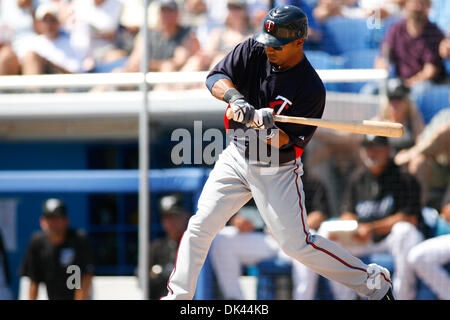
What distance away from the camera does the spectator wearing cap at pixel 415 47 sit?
4.54 meters

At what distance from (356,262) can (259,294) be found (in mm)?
1337

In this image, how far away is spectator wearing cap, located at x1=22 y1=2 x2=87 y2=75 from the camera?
5.01 m

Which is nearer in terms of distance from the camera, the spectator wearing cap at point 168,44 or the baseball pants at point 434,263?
the baseball pants at point 434,263

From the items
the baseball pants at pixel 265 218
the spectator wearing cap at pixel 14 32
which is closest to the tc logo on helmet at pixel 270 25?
the baseball pants at pixel 265 218

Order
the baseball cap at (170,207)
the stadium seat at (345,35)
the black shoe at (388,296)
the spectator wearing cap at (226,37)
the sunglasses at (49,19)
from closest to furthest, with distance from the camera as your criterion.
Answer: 1. the black shoe at (388,296)
2. the baseball cap at (170,207)
3. the stadium seat at (345,35)
4. the spectator wearing cap at (226,37)
5. the sunglasses at (49,19)

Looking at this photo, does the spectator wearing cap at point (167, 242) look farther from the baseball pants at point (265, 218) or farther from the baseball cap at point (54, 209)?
the baseball pants at point (265, 218)

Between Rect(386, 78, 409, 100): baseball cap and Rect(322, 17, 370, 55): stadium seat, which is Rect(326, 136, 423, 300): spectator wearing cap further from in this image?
Rect(322, 17, 370, 55): stadium seat

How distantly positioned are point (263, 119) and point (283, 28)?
16.7 inches

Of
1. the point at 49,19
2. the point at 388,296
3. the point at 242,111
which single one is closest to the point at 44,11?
the point at 49,19

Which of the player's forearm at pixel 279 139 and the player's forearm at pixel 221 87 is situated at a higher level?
the player's forearm at pixel 221 87

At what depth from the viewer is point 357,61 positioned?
4496 mm

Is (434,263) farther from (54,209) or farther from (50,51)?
(50,51)

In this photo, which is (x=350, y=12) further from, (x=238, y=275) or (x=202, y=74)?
(x=238, y=275)

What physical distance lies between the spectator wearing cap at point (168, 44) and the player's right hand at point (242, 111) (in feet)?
6.82
